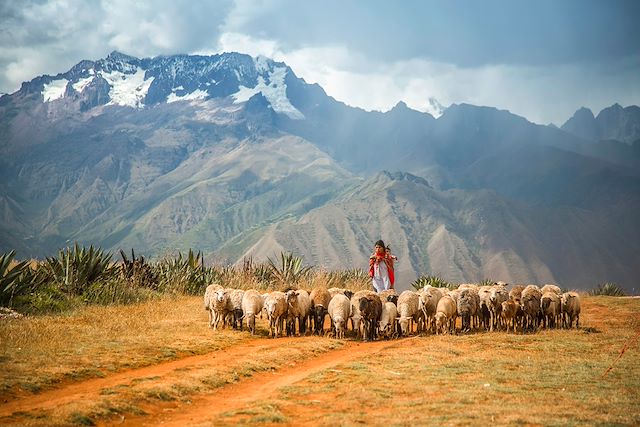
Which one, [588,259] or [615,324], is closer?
[615,324]

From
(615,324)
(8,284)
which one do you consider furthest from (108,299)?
(615,324)

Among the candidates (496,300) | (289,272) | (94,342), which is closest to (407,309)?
(496,300)

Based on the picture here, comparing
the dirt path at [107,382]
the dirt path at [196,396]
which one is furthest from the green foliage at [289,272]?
the dirt path at [196,396]

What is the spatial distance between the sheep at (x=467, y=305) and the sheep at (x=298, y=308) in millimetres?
4365

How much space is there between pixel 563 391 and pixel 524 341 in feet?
17.9

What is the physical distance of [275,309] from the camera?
17.1 meters

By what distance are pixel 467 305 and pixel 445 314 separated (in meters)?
1.14

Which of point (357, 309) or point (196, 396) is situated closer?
point (196, 396)

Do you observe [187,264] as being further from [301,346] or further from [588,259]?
[588,259]

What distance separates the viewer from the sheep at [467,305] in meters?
18.4

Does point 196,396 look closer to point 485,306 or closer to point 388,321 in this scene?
point 388,321

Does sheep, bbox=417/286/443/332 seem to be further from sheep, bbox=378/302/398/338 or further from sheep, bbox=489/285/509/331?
sheep, bbox=489/285/509/331

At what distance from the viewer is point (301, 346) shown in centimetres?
1533

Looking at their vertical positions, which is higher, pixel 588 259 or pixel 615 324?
pixel 588 259
